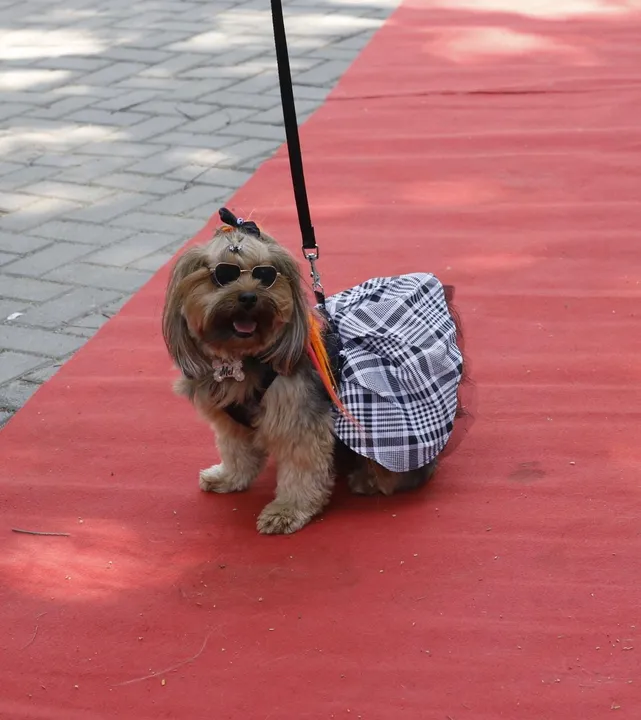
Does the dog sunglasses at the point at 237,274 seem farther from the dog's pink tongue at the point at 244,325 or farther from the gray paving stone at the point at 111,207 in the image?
the gray paving stone at the point at 111,207

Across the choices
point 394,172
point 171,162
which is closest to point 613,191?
point 394,172

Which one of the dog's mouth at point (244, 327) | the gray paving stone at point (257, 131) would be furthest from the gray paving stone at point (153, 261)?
the dog's mouth at point (244, 327)

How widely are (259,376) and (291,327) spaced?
21 centimetres

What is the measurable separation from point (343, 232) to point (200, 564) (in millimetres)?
2451

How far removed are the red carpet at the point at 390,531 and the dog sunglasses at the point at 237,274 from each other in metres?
0.82

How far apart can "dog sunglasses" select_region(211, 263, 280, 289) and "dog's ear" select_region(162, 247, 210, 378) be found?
60 mm

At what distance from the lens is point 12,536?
3234mm

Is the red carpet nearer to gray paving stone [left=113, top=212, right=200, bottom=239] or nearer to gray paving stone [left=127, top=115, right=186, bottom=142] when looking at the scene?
gray paving stone [left=113, top=212, right=200, bottom=239]

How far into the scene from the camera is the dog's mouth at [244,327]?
9.21 ft

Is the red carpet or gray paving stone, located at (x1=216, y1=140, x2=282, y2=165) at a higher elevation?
the red carpet

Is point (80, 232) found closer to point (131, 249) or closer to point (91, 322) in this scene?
point (131, 249)

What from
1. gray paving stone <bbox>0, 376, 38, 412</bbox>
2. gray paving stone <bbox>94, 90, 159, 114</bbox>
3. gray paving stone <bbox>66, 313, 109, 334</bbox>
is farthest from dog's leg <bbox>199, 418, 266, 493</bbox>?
gray paving stone <bbox>94, 90, 159, 114</bbox>

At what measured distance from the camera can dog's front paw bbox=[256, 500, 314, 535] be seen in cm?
318

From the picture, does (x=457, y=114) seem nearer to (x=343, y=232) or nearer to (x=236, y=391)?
(x=343, y=232)
